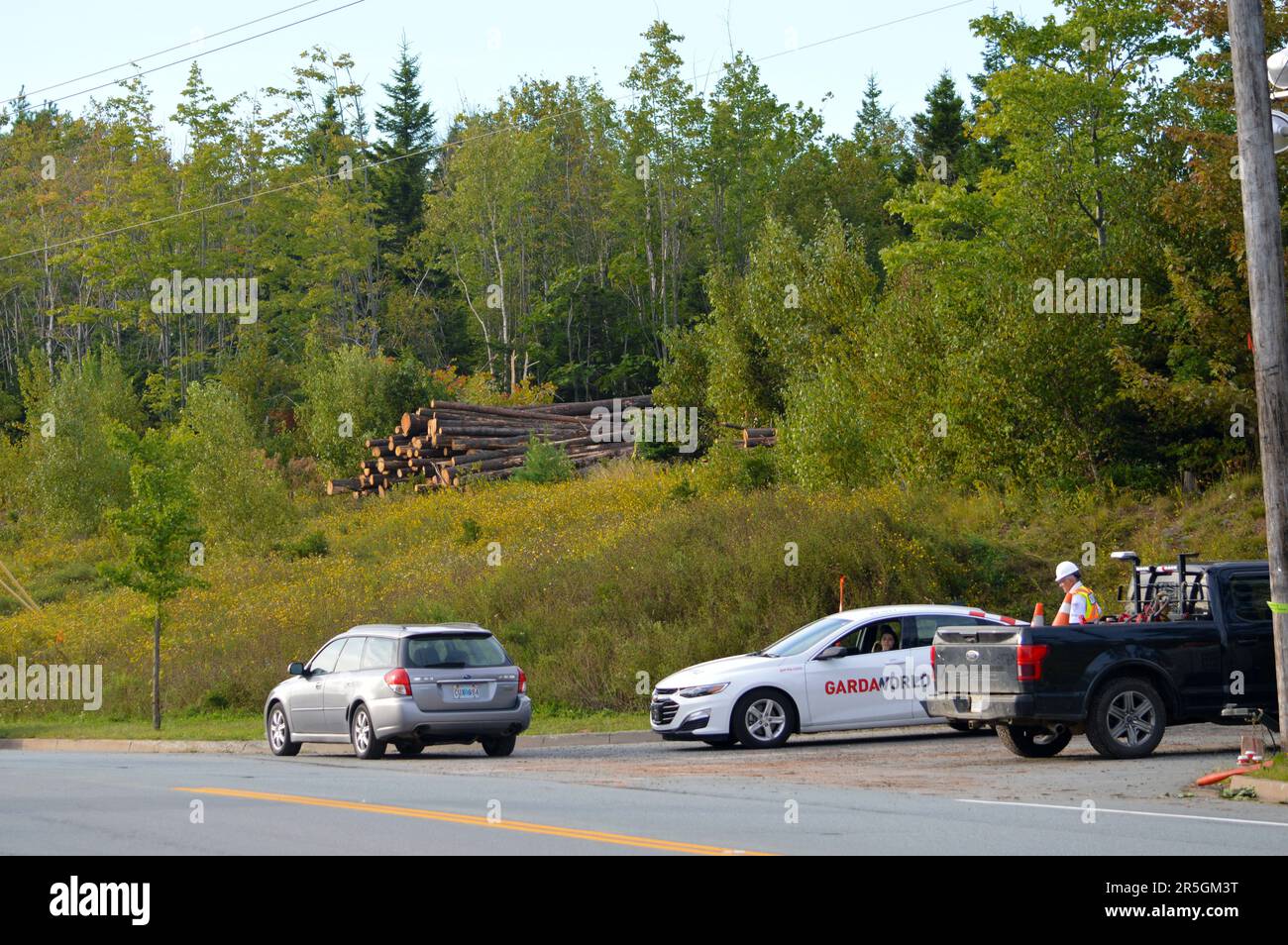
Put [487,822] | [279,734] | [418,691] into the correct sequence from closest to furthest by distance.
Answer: [487,822], [418,691], [279,734]

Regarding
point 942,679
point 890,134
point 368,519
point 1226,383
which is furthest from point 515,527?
point 890,134

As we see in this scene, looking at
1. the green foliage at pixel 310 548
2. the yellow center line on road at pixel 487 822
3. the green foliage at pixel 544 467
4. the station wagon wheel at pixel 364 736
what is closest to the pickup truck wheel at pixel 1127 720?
the yellow center line on road at pixel 487 822

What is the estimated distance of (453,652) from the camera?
18.8 m

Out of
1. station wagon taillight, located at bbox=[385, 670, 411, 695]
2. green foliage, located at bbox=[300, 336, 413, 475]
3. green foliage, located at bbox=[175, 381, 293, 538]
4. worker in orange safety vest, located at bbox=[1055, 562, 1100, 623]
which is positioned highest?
green foliage, located at bbox=[300, 336, 413, 475]

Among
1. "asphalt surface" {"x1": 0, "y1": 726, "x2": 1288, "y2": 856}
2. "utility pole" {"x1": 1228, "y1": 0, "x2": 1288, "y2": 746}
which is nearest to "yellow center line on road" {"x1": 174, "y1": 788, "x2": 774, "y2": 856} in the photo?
"asphalt surface" {"x1": 0, "y1": 726, "x2": 1288, "y2": 856}

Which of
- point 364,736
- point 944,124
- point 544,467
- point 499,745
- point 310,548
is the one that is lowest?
point 499,745

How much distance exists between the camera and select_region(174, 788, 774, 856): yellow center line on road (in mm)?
9539

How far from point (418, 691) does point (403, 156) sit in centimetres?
6206

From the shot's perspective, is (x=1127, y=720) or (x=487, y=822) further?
(x=1127, y=720)

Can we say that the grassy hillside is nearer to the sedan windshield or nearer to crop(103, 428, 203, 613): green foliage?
crop(103, 428, 203, 613): green foliage

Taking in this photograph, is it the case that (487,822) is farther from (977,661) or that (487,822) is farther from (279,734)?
(279,734)


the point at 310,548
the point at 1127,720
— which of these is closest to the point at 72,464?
the point at 310,548

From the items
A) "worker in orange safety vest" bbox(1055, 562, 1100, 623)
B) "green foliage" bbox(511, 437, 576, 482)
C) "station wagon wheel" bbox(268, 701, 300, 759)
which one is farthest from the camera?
"green foliage" bbox(511, 437, 576, 482)

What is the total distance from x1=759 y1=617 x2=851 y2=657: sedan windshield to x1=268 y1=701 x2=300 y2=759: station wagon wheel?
6.71 meters
